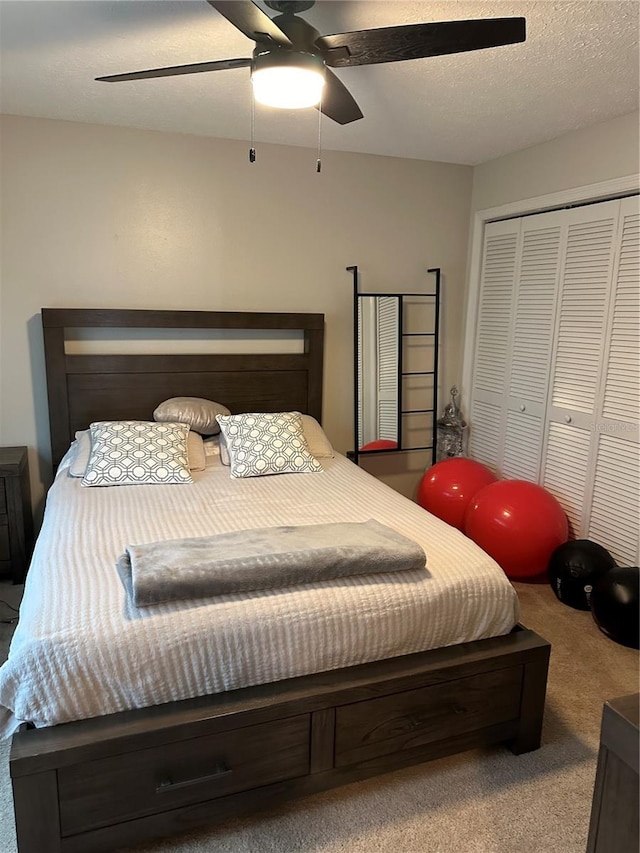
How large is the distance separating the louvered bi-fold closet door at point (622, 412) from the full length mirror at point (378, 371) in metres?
1.31

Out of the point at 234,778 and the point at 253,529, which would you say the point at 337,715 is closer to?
the point at 234,778

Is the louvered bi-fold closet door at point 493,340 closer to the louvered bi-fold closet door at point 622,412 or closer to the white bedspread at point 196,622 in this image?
the louvered bi-fold closet door at point 622,412

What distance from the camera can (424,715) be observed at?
1.97 metres

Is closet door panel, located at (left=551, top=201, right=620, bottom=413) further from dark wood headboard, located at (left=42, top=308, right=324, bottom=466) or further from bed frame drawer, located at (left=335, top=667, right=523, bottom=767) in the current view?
bed frame drawer, located at (left=335, top=667, right=523, bottom=767)

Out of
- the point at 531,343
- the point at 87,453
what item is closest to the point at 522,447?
the point at 531,343

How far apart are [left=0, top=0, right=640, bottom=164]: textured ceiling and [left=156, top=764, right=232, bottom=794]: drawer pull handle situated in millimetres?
2337

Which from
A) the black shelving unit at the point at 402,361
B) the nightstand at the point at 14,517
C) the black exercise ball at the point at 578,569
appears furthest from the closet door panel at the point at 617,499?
the nightstand at the point at 14,517

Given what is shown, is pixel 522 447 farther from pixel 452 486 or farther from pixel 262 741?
pixel 262 741

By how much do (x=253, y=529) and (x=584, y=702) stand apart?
1.48 m

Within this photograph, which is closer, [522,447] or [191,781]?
[191,781]

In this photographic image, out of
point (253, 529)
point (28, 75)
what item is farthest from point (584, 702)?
point (28, 75)

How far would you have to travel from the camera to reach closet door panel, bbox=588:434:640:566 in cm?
304

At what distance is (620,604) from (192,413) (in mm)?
2339

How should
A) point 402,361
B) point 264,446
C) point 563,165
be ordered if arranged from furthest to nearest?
point 402,361 → point 563,165 → point 264,446
